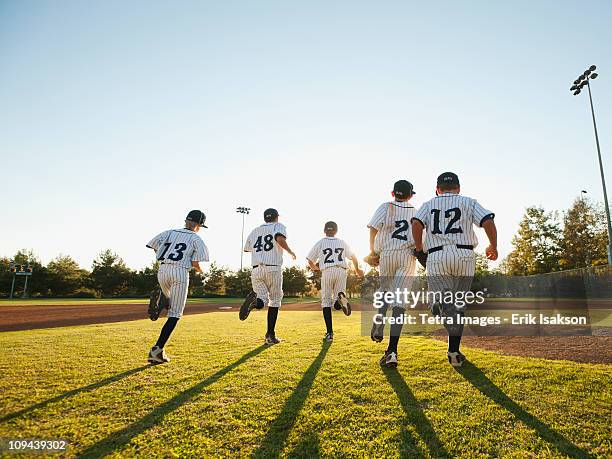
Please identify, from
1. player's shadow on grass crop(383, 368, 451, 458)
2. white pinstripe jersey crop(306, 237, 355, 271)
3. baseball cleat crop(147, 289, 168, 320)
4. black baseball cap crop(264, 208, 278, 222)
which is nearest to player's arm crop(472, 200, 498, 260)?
player's shadow on grass crop(383, 368, 451, 458)

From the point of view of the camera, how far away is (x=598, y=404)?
2.54 m

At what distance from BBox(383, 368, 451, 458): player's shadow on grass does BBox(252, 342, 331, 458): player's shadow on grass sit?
0.64 meters

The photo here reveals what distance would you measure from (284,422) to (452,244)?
268 centimetres

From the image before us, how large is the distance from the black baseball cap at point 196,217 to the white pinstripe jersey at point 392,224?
8.68 ft

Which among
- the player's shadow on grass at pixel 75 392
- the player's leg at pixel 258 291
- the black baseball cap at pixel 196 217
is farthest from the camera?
the player's leg at pixel 258 291

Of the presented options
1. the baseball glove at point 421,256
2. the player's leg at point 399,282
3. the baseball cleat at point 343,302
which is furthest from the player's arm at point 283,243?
the baseball glove at point 421,256

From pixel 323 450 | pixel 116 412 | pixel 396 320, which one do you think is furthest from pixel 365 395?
pixel 116 412

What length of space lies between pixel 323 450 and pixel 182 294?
3451mm

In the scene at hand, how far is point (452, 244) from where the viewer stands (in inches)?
153

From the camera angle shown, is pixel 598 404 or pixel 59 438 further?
pixel 598 404

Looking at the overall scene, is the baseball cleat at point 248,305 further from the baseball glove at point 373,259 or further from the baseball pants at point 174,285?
the baseball glove at point 373,259

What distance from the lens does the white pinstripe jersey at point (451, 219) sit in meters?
3.89

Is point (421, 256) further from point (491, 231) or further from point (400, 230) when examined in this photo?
point (491, 231)

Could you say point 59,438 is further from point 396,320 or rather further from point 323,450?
point 396,320
